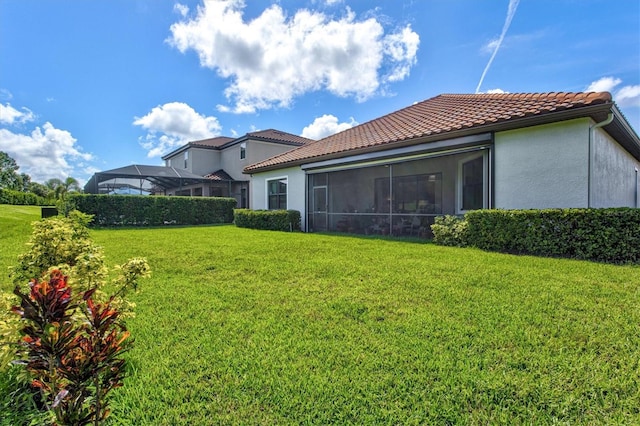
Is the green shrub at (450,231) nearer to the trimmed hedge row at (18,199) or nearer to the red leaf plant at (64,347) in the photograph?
the red leaf plant at (64,347)

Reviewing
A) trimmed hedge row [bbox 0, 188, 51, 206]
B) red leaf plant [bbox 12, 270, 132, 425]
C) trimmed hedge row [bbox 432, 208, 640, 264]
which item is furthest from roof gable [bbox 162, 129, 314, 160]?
red leaf plant [bbox 12, 270, 132, 425]

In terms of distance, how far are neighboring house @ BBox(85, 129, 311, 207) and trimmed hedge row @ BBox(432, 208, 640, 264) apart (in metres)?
19.7

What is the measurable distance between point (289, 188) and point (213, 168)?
1548 cm

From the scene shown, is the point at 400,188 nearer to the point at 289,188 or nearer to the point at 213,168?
the point at 289,188

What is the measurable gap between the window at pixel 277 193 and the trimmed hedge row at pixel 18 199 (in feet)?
88.5

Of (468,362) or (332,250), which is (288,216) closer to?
(332,250)

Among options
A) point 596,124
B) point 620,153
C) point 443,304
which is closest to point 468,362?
point 443,304

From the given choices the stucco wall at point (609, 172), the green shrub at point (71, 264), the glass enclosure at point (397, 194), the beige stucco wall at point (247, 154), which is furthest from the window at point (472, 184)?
the beige stucco wall at point (247, 154)

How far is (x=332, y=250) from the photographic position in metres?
7.75

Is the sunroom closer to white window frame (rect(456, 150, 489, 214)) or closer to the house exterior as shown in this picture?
white window frame (rect(456, 150, 489, 214))

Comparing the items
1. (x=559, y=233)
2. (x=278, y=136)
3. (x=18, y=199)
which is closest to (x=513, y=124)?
(x=559, y=233)

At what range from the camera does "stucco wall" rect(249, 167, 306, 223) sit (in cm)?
1442

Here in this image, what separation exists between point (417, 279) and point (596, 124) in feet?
20.6

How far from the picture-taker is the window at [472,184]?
9.50 meters
